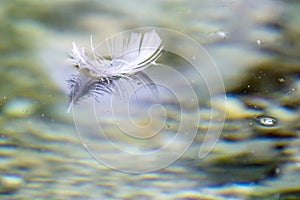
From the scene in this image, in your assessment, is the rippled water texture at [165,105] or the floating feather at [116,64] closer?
the floating feather at [116,64]

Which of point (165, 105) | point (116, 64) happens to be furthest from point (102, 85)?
point (165, 105)

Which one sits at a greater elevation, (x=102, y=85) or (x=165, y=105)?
(x=165, y=105)

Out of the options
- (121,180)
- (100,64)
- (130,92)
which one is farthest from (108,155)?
(100,64)

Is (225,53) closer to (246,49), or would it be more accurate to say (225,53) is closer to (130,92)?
(246,49)

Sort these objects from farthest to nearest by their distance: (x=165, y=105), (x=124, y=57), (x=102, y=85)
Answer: (x=165, y=105), (x=102, y=85), (x=124, y=57)

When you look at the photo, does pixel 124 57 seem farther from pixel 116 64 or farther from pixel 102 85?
pixel 102 85
